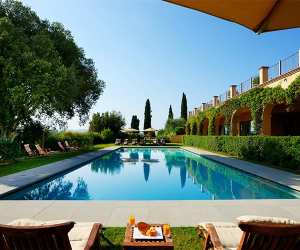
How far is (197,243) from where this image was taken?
199 inches

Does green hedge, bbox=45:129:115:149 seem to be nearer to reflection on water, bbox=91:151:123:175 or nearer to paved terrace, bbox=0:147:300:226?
reflection on water, bbox=91:151:123:175

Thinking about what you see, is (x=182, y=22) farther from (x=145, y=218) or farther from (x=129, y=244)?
(x=129, y=244)

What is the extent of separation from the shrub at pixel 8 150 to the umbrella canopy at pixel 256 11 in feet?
49.3

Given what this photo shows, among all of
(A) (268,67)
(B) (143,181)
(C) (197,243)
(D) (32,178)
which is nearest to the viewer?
(C) (197,243)

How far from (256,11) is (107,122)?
42451 millimetres

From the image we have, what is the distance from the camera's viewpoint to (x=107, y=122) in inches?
1779

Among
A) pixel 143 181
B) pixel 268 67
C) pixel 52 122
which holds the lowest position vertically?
pixel 143 181

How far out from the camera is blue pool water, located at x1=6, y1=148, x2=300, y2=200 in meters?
10.6

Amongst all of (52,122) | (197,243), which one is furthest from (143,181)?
(52,122)

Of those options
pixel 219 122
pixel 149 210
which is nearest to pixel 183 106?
pixel 219 122

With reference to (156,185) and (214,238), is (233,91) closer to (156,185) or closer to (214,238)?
(156,185)

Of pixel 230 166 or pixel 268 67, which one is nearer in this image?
pixel 230 166

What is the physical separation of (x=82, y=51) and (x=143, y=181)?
53.6 feet

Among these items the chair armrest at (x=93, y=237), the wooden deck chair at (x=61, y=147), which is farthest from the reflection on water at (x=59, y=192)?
the wooden deck chair at (x=61, y=147)
